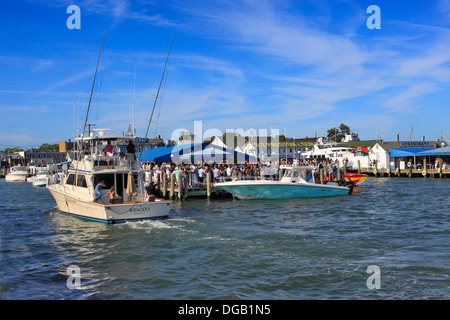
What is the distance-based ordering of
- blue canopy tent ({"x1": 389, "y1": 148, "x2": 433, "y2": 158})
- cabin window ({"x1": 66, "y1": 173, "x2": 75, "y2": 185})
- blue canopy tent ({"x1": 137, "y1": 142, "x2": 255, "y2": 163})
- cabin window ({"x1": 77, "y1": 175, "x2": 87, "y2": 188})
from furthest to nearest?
blue canopy tent ({"x1": 389, "y1": 148, "x2": 433, "y2": 158}) < blue canopy tent ({"x1": 137, "y1": 142, "x2": 255, "y2": 163}) < cabin window ({"x1": 66, "y1": 173, "x2": 75, "y2": 185}) < cabin window ({"x1": 77, "y1": 175, "x2": 87, "y2": 188})

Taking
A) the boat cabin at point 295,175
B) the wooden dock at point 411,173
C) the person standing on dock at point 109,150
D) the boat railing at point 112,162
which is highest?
the person standing on dock at point 109,150

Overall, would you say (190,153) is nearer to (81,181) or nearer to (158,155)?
(158,155)

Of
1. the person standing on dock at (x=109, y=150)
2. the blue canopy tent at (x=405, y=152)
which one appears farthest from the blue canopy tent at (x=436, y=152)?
the person standing on dock at (x=109, y=150)

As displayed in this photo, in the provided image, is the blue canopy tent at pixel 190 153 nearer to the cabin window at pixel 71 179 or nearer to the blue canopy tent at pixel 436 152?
the cabin window at pixel 71 179

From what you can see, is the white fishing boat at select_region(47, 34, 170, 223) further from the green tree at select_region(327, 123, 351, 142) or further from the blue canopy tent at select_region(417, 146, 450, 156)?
the green tree at select_region(327, 123, 351, 142)

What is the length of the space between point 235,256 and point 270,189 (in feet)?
44.3

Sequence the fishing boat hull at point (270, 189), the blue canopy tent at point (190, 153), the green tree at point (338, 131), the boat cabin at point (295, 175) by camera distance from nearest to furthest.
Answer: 1. the fishing boat hull at point (270, 189)
2. the boat cabin at point (295, 175)
3. the blue canopy tent at point (190, 153)
4. the green tree at point (338, 131)

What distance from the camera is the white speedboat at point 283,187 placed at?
2509 centimetres

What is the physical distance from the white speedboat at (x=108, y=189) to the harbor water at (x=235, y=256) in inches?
21.1

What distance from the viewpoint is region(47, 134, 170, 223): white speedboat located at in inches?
654

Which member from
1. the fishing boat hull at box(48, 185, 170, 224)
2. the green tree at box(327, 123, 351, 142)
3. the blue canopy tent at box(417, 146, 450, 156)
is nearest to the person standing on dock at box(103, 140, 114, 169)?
the fishing boat hull at box(48, 185, 170, 224)

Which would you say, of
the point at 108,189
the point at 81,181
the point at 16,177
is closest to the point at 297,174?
the point at 108,189

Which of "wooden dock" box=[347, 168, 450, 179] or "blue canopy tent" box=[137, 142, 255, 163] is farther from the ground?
"blue canopy tent" box=[137, 142, 255, 163]
